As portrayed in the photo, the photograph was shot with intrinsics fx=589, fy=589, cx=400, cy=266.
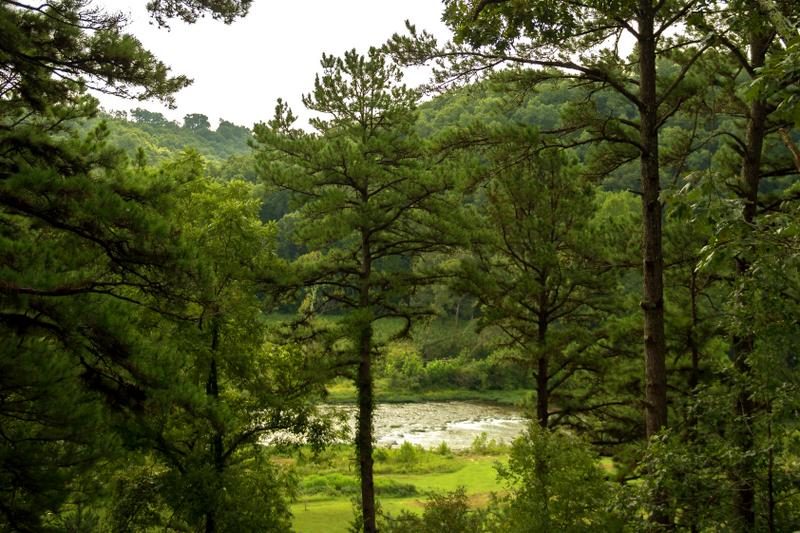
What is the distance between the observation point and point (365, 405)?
12273 millimetres

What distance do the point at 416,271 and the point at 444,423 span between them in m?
29.1

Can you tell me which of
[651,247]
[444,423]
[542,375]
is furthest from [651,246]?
[444,423]

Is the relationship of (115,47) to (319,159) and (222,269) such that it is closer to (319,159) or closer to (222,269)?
(222,269)

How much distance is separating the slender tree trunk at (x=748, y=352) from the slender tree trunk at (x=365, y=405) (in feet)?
22.4

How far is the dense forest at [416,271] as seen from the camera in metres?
4.84

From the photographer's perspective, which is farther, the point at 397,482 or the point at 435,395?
the point at 435,395

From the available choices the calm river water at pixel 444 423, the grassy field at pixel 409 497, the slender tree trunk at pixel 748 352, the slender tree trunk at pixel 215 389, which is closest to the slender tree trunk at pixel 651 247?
the slender tree trunk at pixel 748 352

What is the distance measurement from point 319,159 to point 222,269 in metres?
3.21

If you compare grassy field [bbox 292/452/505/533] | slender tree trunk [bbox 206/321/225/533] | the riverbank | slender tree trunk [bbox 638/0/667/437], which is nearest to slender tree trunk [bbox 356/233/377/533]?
slender tree trunk [bbox 206/321/225/533]

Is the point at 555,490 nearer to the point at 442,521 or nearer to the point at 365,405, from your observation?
the point at 442,521

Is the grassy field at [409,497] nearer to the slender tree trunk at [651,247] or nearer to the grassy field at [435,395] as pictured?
the slender tree trunk at [651,247]

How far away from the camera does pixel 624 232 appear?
11.8 metres

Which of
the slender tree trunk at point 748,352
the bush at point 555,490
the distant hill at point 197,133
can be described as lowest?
the bush at point 555,490

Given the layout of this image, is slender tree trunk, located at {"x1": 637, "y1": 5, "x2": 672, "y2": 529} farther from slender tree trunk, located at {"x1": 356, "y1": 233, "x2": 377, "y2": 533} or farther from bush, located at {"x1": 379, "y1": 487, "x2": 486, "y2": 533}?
slender tree trunk, located at {"x1": 356, "y1": 233, "x2": 377, "y2": 533}
